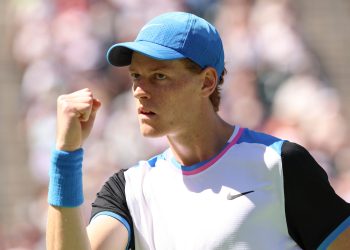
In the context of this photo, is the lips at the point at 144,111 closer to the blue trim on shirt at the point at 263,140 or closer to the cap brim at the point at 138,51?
the cap brim at the point at 138,51

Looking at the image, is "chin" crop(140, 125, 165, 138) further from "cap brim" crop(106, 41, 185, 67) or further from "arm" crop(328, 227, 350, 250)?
"arm" crop(328, 227, 350, 250)

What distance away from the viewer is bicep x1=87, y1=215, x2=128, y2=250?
2.88 m

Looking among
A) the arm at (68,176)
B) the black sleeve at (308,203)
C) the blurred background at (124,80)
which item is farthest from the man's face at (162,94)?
the blurred background at (124,80)

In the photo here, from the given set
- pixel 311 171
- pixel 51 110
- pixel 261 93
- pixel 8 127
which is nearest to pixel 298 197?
pixel 311 171

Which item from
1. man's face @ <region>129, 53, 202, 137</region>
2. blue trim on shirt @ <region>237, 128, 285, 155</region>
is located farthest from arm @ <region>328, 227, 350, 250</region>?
man's face @ <region>129, 53, 202, 137</region>

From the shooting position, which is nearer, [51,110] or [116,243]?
[116,243]

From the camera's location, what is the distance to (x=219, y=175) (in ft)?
9.77

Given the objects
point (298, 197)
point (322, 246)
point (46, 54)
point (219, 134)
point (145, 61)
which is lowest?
point (322, 246)

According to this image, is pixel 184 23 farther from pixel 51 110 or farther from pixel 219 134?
pixel 51 110

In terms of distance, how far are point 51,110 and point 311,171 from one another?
5.26 metres

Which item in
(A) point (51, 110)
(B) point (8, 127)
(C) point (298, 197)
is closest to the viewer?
(C) point (298, 197)

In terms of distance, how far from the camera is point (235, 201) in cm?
290

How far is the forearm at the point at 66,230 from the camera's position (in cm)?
273

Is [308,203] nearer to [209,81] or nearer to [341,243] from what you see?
[341,243]
